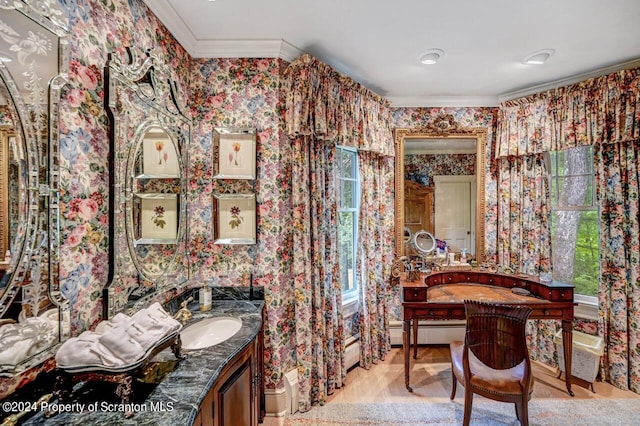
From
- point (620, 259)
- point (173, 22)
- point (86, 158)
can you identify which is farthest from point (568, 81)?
point (86, 158)

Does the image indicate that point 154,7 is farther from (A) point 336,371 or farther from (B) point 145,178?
(A) point 336,371

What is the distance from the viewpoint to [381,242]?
3094 millimetres

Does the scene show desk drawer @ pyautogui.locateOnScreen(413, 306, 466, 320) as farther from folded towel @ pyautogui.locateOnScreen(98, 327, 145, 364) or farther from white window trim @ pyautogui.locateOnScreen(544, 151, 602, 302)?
folded towel @ pyautogui.locateOnScreen(98, 327, 145, 364)

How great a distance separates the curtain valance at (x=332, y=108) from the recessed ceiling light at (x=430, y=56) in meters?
0.61

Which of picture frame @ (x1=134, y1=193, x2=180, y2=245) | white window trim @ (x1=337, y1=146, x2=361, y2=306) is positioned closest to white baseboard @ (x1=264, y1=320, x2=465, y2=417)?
white window trim @ (x1=337, y1=146, x2=361, y2=306)

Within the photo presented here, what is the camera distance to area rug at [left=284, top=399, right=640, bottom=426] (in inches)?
84.4

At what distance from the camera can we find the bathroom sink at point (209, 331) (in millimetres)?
1707

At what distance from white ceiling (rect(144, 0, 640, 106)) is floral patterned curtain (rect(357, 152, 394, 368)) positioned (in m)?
0.99

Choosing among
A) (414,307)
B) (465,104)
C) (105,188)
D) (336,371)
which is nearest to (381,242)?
(414,307)

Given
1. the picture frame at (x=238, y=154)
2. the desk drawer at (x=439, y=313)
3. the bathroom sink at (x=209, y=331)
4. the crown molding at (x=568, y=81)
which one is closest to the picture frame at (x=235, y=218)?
the picture frame at (x=238, y=154)

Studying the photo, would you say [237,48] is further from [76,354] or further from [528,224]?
[528,224]

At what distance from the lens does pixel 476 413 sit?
7.35 ft

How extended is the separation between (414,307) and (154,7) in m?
2.82

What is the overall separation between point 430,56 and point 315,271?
2.00 metres
